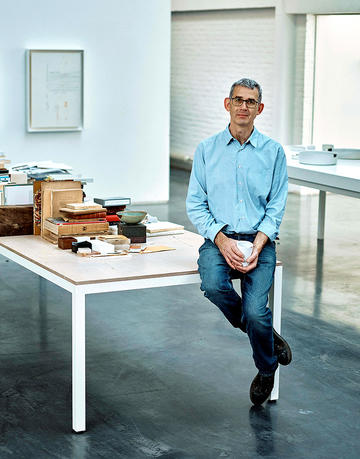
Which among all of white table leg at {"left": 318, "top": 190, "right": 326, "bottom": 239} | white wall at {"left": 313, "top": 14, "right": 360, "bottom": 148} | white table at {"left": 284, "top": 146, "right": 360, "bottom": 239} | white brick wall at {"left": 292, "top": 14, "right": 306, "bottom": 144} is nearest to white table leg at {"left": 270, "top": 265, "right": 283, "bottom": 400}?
white table at {"left": 284, "top": 146, "right": 360, "bottom": 239}

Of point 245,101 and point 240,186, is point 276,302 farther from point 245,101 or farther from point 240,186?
point 245,101

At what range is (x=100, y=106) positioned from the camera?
9.73 metres

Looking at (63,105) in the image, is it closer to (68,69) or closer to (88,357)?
(68,69)

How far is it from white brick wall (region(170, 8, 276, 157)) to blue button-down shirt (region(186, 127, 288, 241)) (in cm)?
753

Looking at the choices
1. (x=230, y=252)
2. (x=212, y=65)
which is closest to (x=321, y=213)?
(x=230, y=252)

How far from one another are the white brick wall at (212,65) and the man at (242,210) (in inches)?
296

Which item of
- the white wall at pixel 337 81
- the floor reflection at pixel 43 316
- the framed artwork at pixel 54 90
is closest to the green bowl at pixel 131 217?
the floor reflection at pixel 43 316

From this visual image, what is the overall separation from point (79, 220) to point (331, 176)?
251 centimetres

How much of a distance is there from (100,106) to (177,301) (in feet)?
14.1

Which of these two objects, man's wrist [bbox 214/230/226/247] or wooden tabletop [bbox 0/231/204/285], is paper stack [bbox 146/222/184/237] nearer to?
wooden tabletop [bbox 0/231/204/285]

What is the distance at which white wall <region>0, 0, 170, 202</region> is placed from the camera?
30.2ft

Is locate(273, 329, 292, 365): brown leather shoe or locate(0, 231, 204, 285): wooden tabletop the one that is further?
locate(273, 329, 292, 365): brown leather shoe

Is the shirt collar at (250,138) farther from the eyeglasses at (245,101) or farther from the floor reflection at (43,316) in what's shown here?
the floor reflection at (43,316)

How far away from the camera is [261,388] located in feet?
13.1
